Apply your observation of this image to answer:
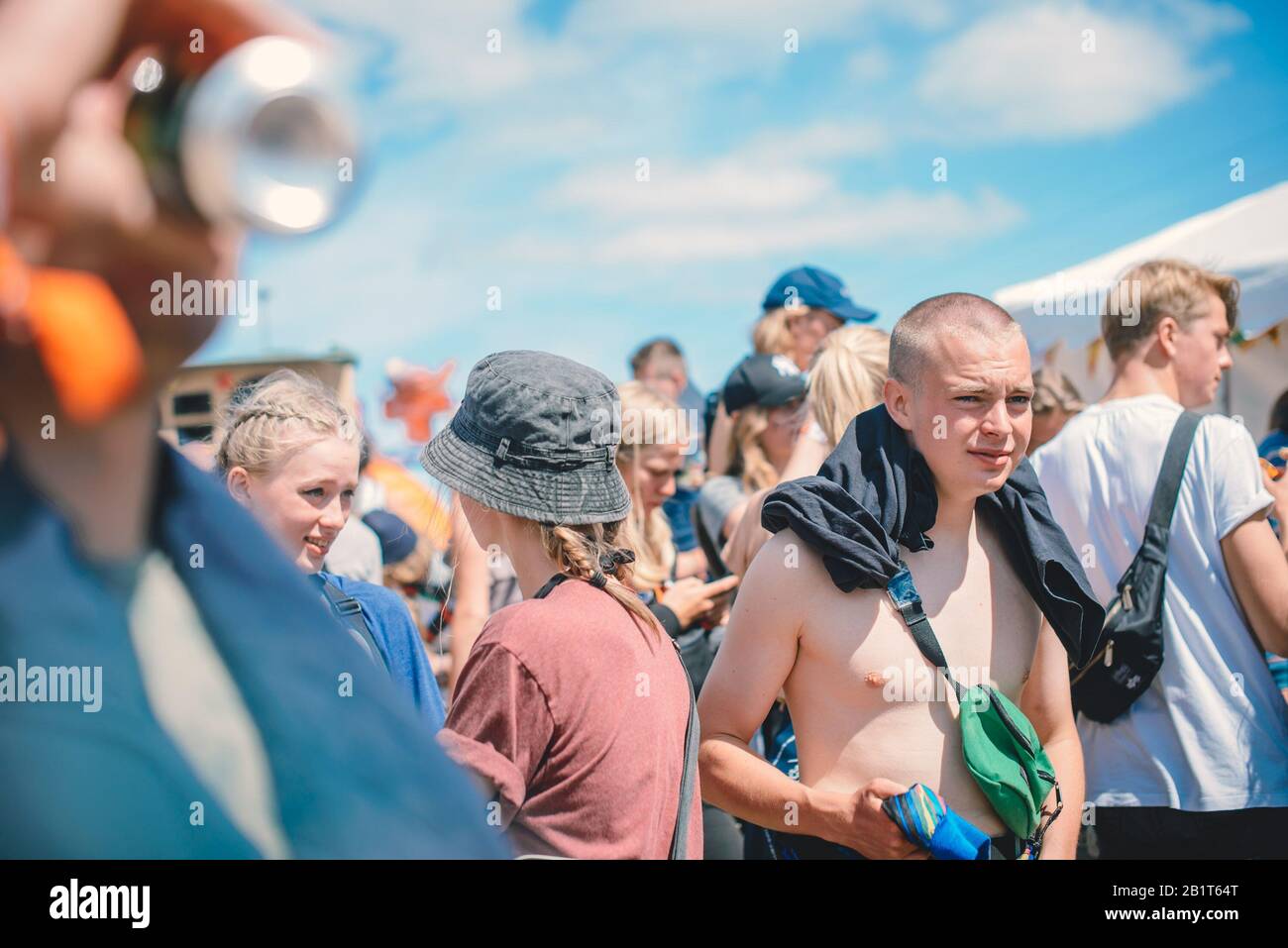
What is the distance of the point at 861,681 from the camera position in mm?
2076

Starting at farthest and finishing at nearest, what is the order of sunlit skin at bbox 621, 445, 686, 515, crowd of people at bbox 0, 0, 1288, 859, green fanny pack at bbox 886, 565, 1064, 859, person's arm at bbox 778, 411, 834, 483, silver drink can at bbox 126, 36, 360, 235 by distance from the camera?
1. sunlit skin at bbox 621, 445, 686, 515
2. person's arm at bbox 778, 411, 834, 483
3. green fanny pack at bbox 886, 565, 1064, 859
4. crowd of people at bbox 0, 0, 1288, 859
5. silver drink can at bbox 126, 36, 360, 235

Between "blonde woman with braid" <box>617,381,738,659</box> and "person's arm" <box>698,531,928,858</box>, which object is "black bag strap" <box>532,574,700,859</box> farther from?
"blonde woman with braid" <box>617,381,738,659</box>

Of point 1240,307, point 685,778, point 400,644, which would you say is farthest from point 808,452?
point 1240,307

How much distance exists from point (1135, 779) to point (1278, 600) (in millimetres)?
552

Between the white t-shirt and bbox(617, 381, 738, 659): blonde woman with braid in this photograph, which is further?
bbox(617, 381, 738, 659): blonde woman with braid

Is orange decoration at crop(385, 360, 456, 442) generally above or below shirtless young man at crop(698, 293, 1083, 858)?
above

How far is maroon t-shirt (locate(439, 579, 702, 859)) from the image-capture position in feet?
5.30

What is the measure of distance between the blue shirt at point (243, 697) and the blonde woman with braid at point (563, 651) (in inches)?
30.2

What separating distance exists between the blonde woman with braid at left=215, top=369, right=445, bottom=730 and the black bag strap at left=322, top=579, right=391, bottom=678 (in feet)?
0.04

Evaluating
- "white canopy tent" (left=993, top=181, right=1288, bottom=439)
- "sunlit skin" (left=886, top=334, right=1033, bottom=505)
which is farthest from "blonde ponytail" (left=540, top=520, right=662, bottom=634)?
"white canopy tent" (left=993, top=181, right=1288, bottom=439)

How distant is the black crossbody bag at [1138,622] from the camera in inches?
106
